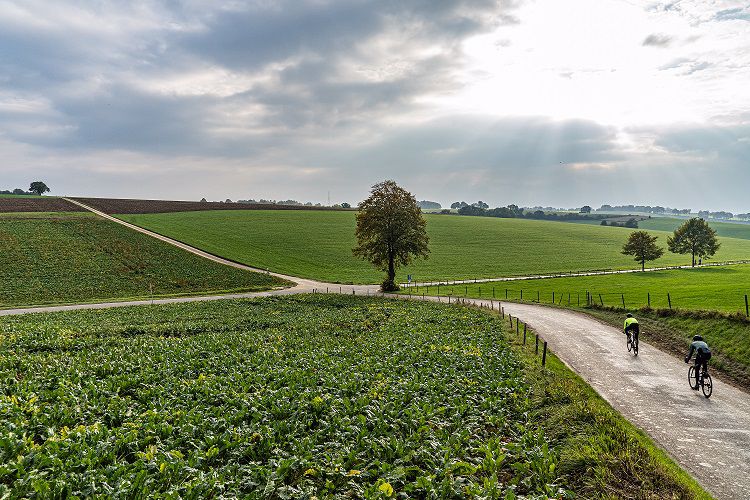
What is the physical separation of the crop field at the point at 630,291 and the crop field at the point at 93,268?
33161 mm

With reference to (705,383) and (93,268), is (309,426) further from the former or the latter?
(93,268)

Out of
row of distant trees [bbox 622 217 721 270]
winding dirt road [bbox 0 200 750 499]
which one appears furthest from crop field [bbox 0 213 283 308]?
row of distant trees [bbox 622 217 721 270]

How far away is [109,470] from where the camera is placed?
817cm

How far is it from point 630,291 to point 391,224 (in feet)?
105

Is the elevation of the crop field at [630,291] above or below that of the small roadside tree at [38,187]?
below

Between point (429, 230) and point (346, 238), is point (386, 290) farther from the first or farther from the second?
point (429, 230)

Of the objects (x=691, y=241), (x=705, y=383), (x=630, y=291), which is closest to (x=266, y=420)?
(x=705, y=383)

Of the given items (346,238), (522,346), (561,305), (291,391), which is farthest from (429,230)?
(291,391)

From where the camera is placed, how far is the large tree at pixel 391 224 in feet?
199

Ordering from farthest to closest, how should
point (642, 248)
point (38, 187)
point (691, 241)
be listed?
1. point (38, 187)
2. point (691, 241)
3. point (642, 248)

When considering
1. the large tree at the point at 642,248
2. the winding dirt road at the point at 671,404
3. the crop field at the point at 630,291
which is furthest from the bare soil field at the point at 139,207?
the winding dirt road at the point at 671,404

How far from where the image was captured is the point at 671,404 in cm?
1645

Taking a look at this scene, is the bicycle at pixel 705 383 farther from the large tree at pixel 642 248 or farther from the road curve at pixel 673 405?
the large tree at pixel 642 248

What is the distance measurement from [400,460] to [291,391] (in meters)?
5.30
